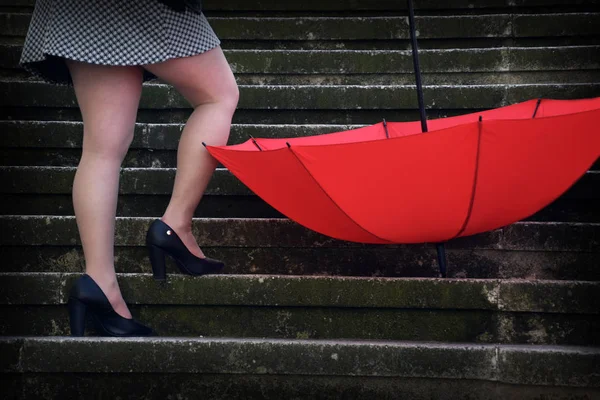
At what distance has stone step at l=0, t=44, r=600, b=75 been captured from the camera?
427 cm

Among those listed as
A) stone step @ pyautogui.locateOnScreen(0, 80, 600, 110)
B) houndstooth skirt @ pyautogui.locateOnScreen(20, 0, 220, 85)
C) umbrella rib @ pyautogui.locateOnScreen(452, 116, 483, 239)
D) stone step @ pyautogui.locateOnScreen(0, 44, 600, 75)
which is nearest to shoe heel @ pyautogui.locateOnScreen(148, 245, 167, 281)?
houndstooth skirt @ pyautogui.locateOnScreen(20, 0, 220, 85)

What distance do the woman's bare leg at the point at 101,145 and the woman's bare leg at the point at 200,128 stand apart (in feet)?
0.53

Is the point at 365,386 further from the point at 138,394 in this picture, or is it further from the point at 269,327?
the point at 138,394

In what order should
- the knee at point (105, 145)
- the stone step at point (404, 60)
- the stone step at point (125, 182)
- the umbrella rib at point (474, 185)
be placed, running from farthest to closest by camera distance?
1. the stone step at point (404, 60)
2. the stone step at point (125, 182)
3. the knee at point (105, 145)
4. the umbrella rib at point (474, 185)

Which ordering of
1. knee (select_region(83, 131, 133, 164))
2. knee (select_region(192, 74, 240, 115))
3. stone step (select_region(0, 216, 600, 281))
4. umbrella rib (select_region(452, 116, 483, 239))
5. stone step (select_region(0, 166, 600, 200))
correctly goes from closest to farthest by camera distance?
umbrella rib (select_region(452, 116, 483, 239)), knee (select_region(83, 131, 133, 164)), knee (select_region(192, 74, 240, 115)), stone step (select_region(0, 216, 600, 281)), stone step (select_region(0, 166, 600, 200))

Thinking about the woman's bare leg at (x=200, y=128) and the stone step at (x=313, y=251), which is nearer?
the woman's bare leg at (x=200, y=128)

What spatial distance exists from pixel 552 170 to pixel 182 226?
1.16 m

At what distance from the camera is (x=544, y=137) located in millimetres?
2152

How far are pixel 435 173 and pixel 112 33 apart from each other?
1015 mm

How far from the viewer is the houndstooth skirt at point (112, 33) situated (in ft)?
7.80

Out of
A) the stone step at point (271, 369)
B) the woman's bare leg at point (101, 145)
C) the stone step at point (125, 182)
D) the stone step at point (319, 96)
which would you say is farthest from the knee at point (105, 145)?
the stone step at point (319, 96)

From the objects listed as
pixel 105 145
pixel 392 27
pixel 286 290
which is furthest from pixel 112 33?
pixel 392 27

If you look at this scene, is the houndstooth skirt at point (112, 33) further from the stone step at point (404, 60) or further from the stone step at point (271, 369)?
the stone step at point (404, 60)

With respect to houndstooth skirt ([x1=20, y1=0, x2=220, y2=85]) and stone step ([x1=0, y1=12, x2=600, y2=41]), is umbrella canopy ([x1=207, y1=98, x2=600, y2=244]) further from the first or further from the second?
stone step ([x1=0, y1=12, x2=600, y2=41])
